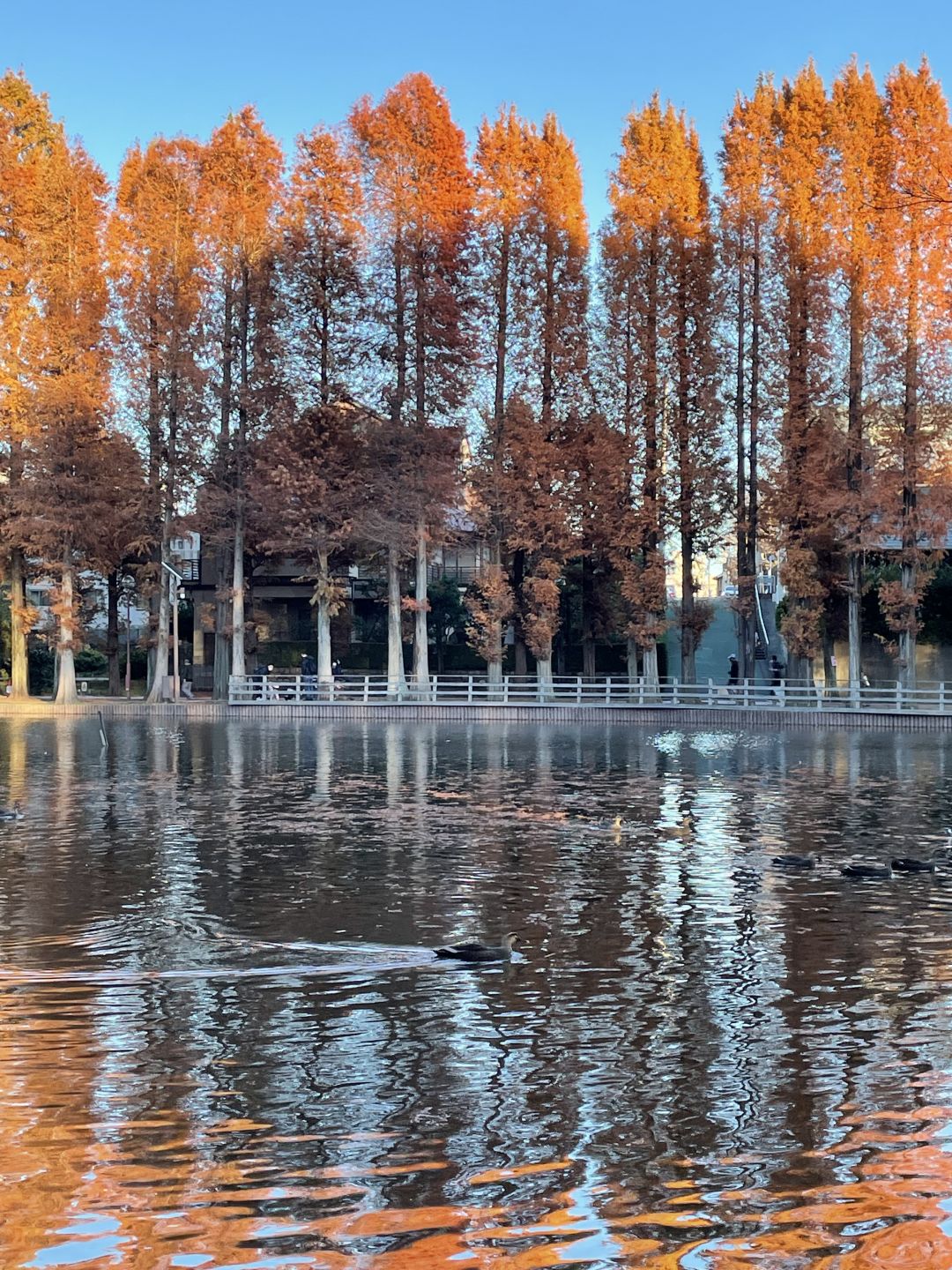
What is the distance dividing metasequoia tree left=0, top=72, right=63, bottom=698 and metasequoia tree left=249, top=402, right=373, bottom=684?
852 cm

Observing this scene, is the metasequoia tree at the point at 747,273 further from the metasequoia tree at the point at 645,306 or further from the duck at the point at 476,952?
the duck at the point at 476,952

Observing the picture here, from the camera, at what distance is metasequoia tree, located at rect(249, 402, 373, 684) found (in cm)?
4778

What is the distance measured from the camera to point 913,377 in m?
42.6

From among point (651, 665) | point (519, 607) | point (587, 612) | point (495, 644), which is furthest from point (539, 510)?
point (651, 665)

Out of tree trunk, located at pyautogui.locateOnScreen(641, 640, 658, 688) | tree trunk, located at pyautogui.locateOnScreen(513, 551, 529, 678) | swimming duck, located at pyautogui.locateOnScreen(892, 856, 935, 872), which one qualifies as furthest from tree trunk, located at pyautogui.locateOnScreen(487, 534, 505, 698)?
swimming duck, located at pyautogui.locateOnScreen(892, 856, 935, 872)

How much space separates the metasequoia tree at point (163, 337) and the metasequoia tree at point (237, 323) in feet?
2.32

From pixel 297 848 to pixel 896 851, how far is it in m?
6.94

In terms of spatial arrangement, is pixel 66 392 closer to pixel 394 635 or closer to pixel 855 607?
pixel 394 635

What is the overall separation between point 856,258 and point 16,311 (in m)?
27.6

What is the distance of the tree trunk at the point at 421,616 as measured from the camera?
4784cm

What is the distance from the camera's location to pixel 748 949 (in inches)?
461

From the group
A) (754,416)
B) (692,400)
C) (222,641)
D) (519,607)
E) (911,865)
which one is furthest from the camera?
(222,641)

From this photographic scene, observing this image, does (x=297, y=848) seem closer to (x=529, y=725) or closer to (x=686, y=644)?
(x=529, y=725)

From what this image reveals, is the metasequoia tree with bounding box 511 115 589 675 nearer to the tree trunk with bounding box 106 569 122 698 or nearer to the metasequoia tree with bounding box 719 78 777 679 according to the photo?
the metasequoia tree with bounding box 719 78 777 679
